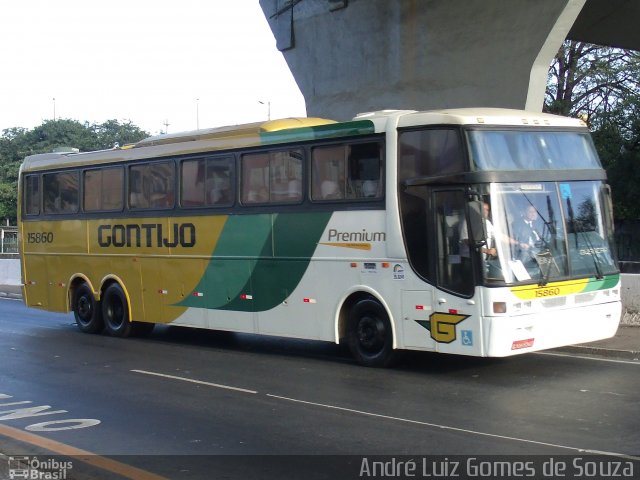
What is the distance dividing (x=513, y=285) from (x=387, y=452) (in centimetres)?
375

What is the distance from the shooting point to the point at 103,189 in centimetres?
1708

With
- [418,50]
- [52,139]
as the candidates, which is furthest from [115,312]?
[52,139]

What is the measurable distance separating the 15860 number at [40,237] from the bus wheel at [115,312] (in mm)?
2152

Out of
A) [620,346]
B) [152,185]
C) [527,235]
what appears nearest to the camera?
[527,235]

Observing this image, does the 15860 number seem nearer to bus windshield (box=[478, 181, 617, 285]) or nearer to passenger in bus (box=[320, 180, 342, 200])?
passenger in bus (box=[320, 180, 342, 200])

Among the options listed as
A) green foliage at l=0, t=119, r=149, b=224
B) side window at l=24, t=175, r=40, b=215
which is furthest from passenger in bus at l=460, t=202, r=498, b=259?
green foliage at l=0, t=119, r=149, b=224

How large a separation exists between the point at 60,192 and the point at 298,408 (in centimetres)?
1032

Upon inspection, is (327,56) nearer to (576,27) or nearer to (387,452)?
(576,27)

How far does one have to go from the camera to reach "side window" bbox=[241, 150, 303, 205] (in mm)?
13195

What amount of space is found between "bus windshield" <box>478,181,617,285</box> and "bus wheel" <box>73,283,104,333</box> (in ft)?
30.8

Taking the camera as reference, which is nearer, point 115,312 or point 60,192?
point 115,312

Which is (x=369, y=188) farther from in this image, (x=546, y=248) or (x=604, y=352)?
(x=604, y=352)

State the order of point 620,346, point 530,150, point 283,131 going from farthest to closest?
point 283,131 < point 620,346 < point 530,150

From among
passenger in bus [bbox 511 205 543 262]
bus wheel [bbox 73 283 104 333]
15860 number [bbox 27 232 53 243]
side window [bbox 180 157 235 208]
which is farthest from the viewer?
15860 number [bbox 27 232 53 243]
